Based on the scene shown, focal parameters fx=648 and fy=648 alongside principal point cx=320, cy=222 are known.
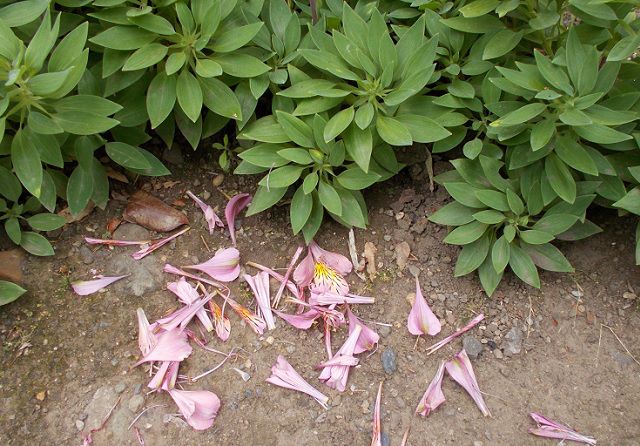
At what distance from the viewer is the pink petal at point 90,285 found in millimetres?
2133

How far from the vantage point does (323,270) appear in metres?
2.12

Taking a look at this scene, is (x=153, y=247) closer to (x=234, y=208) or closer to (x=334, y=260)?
(x=234, y=208)

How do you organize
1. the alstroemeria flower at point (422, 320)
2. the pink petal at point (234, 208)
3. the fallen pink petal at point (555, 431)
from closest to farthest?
the fallen pink petal at point (555, 431) < the alstroemeria flower at point (422, 320) < the pink petal at point (234, 208)

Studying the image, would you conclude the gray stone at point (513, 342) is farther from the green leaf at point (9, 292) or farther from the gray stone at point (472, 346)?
the green leaf at point (9, 292)

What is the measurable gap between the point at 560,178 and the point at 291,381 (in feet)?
3.34

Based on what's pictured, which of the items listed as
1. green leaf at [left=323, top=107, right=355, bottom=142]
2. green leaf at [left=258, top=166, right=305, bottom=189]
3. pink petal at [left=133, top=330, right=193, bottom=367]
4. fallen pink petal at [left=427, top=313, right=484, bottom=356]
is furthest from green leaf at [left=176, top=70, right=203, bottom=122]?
fallen pink petal at [left=427, top=313, right=484, bottom=356]

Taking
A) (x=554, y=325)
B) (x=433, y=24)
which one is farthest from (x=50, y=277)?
(x=554, y=325)

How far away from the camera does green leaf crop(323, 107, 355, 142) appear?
1.94m

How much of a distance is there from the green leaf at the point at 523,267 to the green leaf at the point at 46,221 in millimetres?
1467

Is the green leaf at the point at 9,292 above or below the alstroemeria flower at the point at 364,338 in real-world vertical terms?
above

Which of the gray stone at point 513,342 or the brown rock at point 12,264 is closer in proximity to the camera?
the gray stone at point 513,342

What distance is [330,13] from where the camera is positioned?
224 centimetres

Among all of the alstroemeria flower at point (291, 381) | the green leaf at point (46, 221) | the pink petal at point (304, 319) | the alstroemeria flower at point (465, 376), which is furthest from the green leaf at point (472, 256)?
the green leaf at point (46, 221)

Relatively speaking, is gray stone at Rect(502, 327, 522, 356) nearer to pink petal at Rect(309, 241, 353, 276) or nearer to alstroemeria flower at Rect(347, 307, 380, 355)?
alstroemeria flower at Rect(347, 307, 380, 355)
